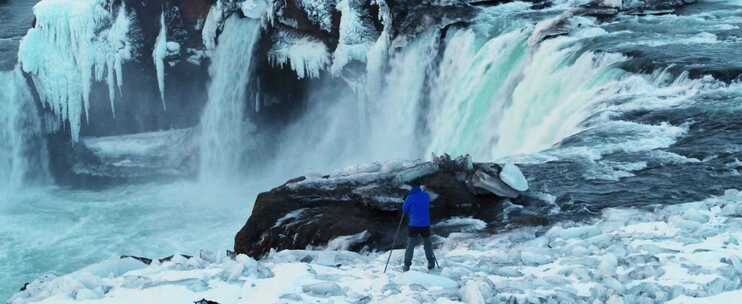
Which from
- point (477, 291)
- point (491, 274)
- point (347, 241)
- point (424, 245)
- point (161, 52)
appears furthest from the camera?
point (161, 52)

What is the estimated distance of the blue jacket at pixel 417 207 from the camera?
9.05m

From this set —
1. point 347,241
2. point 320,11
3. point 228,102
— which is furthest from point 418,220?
point 228,102

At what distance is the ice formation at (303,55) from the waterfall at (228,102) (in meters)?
0.85

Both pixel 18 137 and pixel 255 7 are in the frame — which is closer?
pixel 255 7

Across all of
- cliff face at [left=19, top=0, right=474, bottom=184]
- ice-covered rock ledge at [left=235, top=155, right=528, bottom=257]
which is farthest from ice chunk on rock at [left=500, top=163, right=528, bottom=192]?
cliff face at [left=19, top=0, right=474, bottom=184]

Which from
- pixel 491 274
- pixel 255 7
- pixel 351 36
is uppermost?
pixel 255 7

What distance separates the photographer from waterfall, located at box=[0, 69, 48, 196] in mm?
26594

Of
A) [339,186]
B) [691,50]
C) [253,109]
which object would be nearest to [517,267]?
[339,186]

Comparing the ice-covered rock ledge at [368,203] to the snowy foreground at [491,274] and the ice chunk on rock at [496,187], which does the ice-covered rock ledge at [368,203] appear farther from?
the snowy foreground at [491,274]

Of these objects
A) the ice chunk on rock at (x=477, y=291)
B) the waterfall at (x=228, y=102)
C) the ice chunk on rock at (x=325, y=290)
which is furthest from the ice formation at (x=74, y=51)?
the ice chunk on rock at (x=477, y=291)

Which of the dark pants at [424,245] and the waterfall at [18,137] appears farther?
the waterfall at [18,137]

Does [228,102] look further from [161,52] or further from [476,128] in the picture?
[476,128]

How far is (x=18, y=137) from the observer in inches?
1078

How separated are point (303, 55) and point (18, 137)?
970cm
